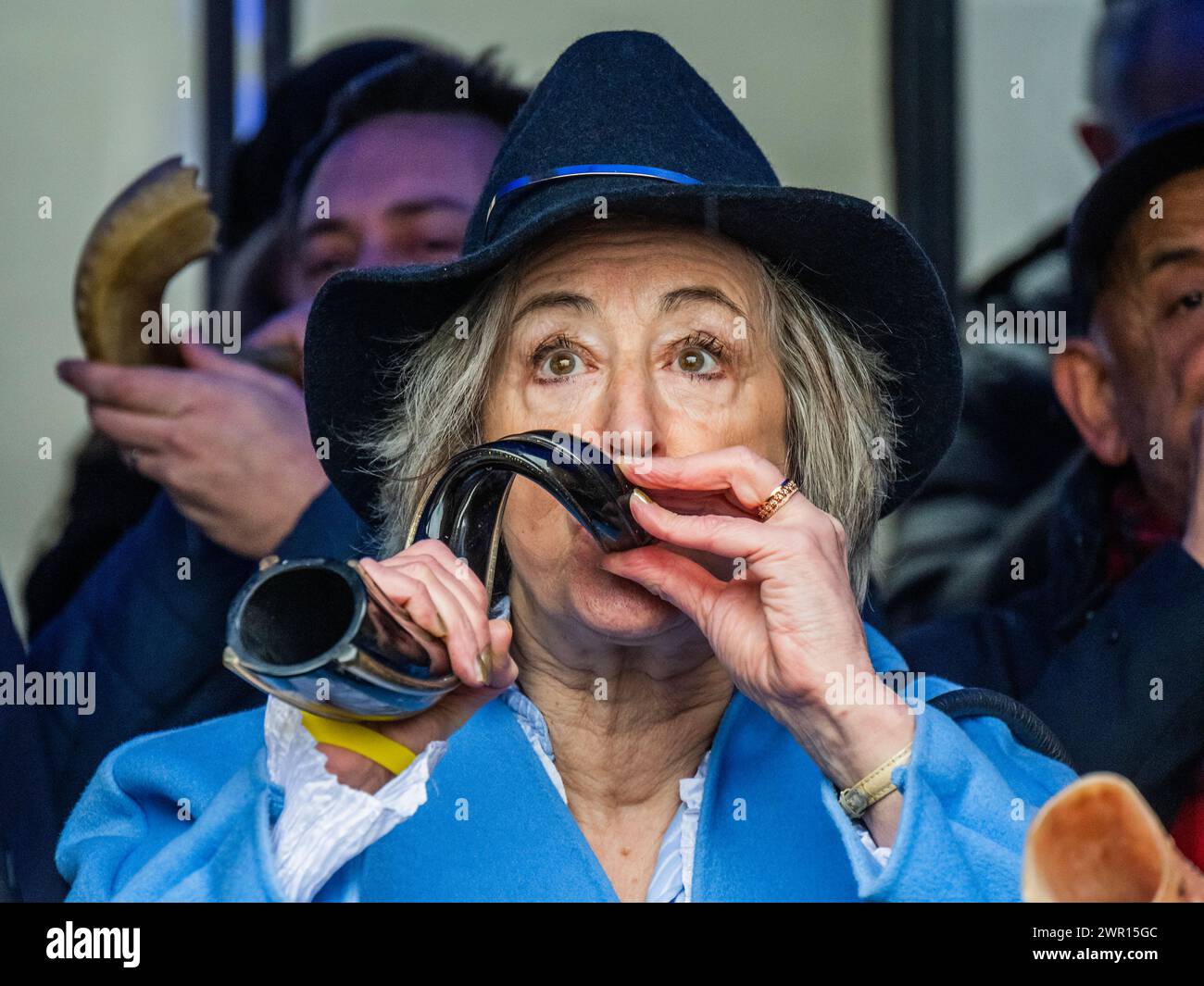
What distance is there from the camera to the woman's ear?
10.5 ft

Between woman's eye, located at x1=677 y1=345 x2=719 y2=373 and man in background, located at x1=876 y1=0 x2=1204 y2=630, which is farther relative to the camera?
man in background, located at x1=876 y1=0 x2=1204 y2=630

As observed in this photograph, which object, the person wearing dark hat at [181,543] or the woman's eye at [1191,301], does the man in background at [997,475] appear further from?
the person wearing dark hat at [181,543]

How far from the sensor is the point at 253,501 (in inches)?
120

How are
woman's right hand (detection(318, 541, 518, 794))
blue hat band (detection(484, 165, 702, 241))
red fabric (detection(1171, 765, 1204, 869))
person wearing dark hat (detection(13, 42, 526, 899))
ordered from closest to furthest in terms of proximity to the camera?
woman's right hand (detection(318, 541, 518, 794)) → blue hat band (detection(484, 165, 702, 241)) → red fabric (detection(1171, 765, 1204, 869)) → person wearing dark hat (detection(13, 42, 526, 899))

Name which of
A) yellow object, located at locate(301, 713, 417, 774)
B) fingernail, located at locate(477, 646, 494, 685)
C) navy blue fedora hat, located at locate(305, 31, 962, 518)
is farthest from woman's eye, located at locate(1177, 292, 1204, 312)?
yellow object, located at locate(301, 713, 417, 774)

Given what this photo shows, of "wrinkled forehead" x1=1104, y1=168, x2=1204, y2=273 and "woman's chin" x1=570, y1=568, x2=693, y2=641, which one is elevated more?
"wrinkled forehead" x1=1104, y1=168, x2=1204, y2=273

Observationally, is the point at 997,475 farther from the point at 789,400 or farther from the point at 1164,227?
the point at 789,400

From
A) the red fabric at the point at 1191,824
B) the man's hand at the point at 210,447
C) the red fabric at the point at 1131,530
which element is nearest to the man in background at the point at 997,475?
the red fabric at the point at 1131,530

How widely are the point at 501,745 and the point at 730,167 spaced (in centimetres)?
92

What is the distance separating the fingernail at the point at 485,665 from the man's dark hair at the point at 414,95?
6.86 feet

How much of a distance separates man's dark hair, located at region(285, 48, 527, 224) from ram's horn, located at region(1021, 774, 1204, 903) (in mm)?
2515

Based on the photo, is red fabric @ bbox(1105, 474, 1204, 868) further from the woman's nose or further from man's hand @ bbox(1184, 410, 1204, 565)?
the woman's nose

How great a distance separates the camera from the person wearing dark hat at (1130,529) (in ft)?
8.86

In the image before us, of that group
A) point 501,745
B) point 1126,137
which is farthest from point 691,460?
point 1126,137
